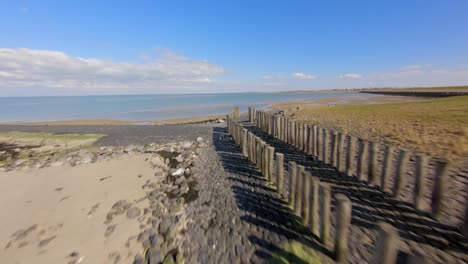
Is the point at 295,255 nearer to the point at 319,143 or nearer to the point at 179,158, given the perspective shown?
the point at 319,143

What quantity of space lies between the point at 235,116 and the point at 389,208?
65.6ft

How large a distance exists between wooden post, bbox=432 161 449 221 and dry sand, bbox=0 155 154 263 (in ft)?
18.1

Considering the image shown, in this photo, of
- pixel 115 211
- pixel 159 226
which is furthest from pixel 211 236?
pixel 115 211

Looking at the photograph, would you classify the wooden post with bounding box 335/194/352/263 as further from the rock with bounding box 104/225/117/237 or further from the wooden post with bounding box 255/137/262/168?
the rock with bounding box 104/225/117/237

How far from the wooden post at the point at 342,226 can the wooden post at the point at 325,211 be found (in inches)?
11.3

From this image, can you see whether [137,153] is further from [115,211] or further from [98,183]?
[115,211]

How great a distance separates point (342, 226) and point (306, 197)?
98cm

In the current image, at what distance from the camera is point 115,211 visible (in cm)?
562

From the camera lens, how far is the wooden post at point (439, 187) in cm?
386

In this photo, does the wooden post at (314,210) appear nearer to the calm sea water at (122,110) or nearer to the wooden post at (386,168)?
the wooden post at (386,168)

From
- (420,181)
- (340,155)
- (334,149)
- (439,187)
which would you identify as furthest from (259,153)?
(439,187)

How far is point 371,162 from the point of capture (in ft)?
18.2

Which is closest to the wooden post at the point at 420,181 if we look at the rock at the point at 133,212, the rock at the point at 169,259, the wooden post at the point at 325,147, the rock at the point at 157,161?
the wooden post at the point at 325,147

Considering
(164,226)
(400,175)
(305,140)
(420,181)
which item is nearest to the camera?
(420,181)
